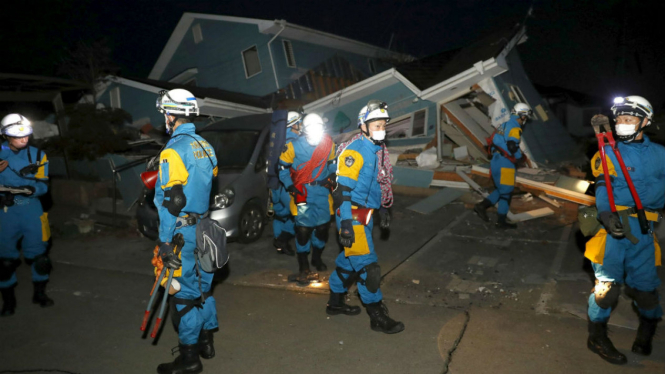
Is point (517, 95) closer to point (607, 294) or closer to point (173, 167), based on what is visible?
point (607, 294)

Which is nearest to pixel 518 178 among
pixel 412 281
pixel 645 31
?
pixel 412 281

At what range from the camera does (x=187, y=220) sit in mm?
3844

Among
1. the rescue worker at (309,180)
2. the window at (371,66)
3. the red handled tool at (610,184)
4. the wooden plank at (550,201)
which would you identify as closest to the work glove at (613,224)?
the red handled tool at (610,184)

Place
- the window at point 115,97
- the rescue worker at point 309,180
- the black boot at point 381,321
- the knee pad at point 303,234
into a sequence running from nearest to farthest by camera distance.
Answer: the black boot at point 381,321
the rescue worker at point 309,180
the knee pad at point 303,234
the window at point 115,97

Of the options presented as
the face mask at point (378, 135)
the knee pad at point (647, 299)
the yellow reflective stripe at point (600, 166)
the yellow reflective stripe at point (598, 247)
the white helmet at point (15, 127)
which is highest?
the white helmet at point (15, 127)

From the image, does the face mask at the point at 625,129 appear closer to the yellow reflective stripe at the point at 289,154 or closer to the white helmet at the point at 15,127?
the yellow reflective stripe at the point at 289,154

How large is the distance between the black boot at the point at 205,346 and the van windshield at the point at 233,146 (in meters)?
4.05

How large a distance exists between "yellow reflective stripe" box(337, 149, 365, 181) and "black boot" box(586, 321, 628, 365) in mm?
2376

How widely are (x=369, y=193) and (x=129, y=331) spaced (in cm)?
280

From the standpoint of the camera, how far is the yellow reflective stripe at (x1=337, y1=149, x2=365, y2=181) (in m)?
4.44

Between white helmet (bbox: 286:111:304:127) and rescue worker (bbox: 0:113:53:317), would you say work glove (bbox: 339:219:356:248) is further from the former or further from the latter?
rescue worker (bbox: 0:113:53:317)

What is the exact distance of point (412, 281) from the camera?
599 cm

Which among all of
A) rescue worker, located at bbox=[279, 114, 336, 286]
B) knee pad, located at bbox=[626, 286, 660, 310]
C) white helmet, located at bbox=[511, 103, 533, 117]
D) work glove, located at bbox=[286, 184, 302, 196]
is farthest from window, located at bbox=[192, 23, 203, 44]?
knee pad, located at bbox=[626, 286, 660, 310]

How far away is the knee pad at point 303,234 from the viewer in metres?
5.91
